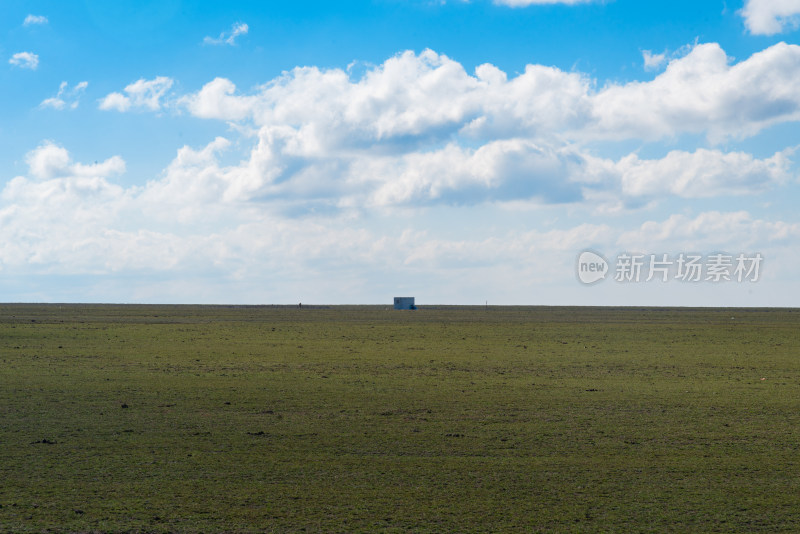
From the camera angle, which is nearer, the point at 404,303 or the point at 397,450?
the point at 397,450

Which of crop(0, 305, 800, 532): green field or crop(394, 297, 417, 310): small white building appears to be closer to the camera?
crop(0, 305, 800, 532): green field

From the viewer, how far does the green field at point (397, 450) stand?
848 cm

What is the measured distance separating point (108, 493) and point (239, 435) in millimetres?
3792

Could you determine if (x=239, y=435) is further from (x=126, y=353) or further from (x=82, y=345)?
(x=82, y=345)

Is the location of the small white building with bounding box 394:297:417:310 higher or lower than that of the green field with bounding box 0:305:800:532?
higher

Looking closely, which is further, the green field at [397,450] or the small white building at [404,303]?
the small white building at [404,303]

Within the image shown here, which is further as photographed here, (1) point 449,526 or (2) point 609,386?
(2) point 609,386

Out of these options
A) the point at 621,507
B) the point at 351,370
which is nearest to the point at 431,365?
the point at 351,370

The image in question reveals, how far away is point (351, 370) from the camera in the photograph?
973 inches

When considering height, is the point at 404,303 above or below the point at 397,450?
above

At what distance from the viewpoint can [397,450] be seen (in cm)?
1175

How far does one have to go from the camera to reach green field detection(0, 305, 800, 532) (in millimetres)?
8484

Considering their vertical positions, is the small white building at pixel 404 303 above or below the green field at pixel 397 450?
above

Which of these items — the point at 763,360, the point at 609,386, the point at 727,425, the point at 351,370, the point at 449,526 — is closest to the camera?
the point at 449,526
